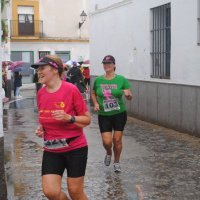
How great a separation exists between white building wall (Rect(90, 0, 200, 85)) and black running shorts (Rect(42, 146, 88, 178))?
Result: 6.32 meters

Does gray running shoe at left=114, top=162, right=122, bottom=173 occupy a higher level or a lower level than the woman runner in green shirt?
lower

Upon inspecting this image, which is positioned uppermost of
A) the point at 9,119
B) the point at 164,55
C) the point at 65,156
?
the point at 164,55

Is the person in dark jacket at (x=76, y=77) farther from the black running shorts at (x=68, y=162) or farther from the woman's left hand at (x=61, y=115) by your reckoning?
the woman's left hand at (x=61, y=115)

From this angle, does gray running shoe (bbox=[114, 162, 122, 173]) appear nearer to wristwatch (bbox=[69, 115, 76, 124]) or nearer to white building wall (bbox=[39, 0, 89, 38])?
wristwatch (bbox=[69, 115, 76, 124])

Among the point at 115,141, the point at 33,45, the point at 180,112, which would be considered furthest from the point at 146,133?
the point at 33,45

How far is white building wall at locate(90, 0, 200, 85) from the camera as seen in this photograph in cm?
1097

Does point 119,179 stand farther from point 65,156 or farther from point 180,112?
point 180,112

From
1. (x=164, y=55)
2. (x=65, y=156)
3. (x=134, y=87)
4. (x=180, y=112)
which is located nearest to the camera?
(x=65, y=156)

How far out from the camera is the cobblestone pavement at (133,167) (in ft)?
21.1

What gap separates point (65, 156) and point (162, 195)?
77.2 inches

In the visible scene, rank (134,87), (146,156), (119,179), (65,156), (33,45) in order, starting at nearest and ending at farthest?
(65,156), (119,179), (146,156), (134,87), (33,45)

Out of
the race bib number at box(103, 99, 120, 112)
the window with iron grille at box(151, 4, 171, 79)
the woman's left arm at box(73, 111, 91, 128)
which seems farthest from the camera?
the window with iron grille at box(151, 4, 171, 79)

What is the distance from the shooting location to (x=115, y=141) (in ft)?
24.4

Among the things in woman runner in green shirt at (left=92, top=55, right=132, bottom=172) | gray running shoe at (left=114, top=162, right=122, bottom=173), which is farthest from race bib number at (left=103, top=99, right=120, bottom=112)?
gray running shoe at (left=114, top=162, right=122, bottom=173)
